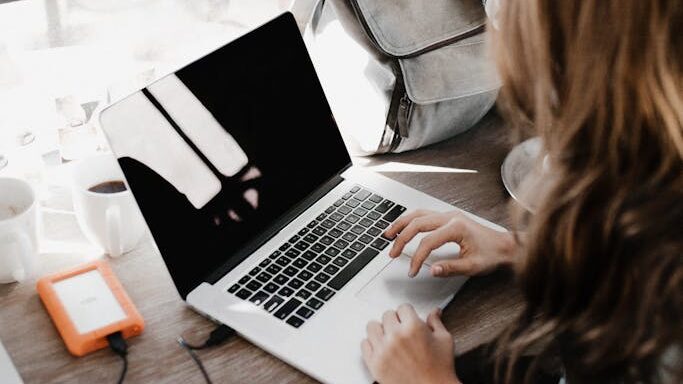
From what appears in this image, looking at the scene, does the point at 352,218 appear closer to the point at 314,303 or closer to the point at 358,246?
the point at 358,246

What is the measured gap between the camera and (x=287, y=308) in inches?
34.1

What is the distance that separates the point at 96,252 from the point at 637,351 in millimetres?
658

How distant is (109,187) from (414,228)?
398 millimetres

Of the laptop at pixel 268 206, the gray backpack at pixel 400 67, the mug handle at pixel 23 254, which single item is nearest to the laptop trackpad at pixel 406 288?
the laptop at pixel 268 206

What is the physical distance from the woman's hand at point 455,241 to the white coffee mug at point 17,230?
1.44ft

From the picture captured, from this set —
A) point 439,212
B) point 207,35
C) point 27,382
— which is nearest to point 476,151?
point 439,212

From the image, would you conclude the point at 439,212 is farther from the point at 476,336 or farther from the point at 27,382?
the point at 27,382

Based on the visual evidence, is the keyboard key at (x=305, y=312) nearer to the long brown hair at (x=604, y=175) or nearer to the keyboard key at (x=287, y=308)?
the keyboard key at (x=287, y=308)

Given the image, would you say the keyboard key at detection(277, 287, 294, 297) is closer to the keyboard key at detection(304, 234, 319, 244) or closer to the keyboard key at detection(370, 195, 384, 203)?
the keyboard key at detection(304, 234, 319, 244)

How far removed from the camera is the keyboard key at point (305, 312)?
859 mm

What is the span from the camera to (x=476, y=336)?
875mm

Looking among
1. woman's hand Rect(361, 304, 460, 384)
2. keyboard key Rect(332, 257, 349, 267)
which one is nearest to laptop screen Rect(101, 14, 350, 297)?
keyboard key Rect(332, 257, 349, 267)

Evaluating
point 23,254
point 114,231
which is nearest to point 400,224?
point 114,231

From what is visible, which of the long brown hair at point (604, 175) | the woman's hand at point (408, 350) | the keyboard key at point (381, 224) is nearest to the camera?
the long brown hair at point (604, 175)
